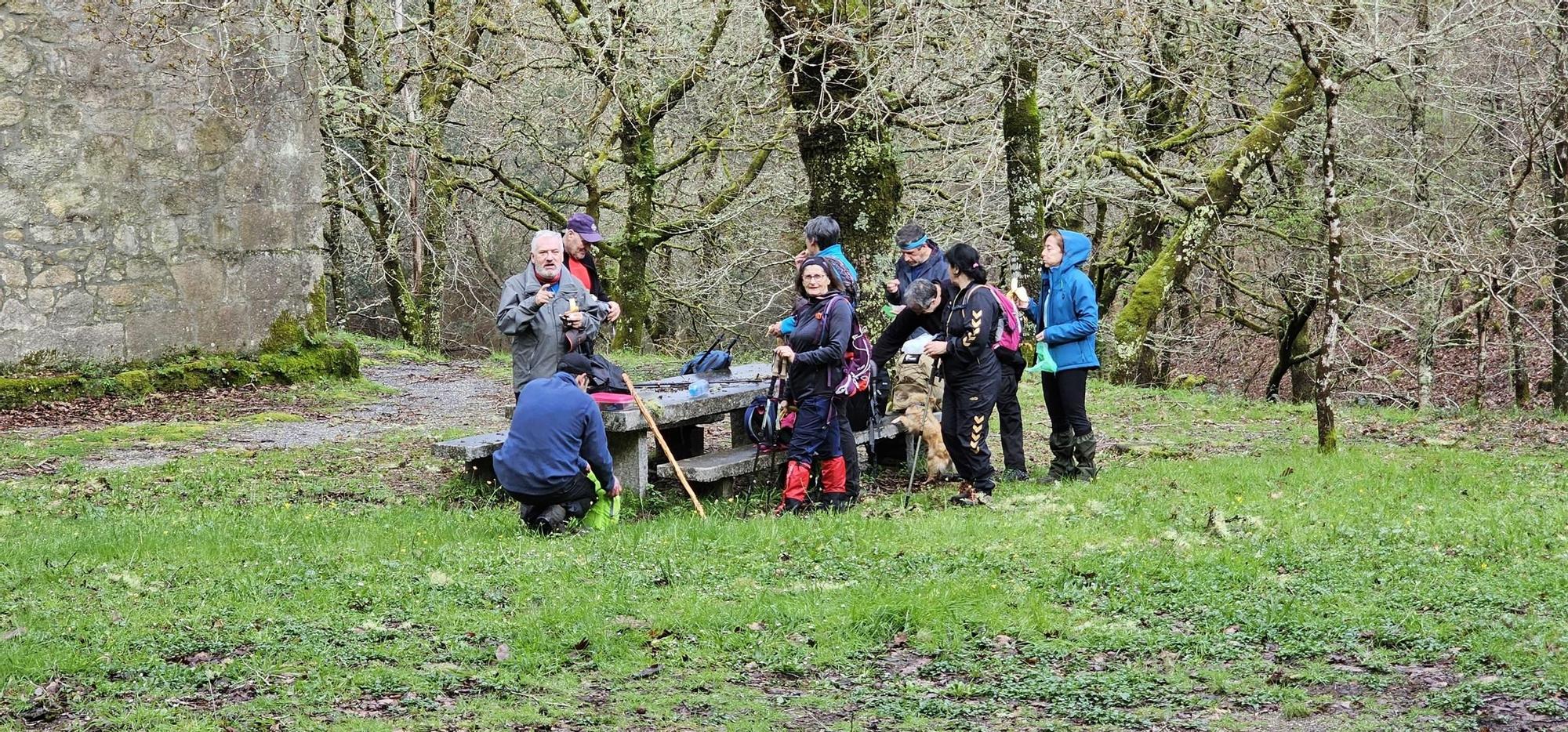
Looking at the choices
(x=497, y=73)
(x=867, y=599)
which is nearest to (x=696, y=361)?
(x=867, y=599)

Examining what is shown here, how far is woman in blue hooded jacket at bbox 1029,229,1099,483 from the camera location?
31.1 ft

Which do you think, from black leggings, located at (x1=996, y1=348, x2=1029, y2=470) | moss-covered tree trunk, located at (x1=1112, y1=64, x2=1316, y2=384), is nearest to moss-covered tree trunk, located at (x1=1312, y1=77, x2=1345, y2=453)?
black leggings, located at (x1=996, y1=348, x2=1029, y2=470)

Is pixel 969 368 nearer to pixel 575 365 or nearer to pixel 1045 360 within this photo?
pixel 1045 360

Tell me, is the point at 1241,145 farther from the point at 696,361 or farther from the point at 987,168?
the point at 696,361

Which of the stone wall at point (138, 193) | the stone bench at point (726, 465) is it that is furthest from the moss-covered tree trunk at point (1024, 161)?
the stone wall at point (138, 193)

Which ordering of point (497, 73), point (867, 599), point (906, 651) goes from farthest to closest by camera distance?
point (497, 73) < point (867, 599) < point (906, 651)

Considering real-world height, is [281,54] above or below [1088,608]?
above

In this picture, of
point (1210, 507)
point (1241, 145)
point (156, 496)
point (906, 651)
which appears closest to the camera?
point (906, 651)

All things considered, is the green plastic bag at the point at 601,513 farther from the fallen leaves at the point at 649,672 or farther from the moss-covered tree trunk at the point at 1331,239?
the moss-covered tree trunk at the point at 1331,239

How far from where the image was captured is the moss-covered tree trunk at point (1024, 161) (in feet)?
44.3

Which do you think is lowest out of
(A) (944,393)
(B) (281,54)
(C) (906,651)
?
(C) (906,651)

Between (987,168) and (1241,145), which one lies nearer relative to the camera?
(987,168)

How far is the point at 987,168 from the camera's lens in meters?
11.9

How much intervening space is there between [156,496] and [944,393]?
5.24m
